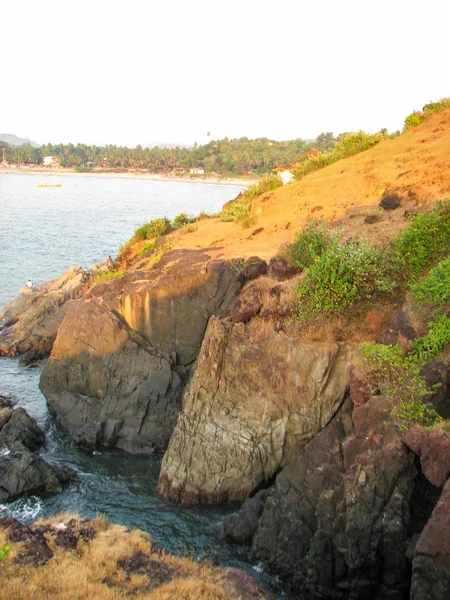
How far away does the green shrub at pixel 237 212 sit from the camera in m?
25.0

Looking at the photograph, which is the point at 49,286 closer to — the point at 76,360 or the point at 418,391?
the point at 76,360

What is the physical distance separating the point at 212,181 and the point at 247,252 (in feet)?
385

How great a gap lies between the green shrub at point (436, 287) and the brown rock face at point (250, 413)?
219 cm

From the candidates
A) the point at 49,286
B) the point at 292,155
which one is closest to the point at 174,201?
the point at 49,286

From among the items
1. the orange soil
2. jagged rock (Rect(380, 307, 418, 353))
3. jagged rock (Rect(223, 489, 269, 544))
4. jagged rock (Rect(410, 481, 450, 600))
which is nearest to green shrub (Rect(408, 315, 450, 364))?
jagged rock (Rect(380, 307, 418, 353))

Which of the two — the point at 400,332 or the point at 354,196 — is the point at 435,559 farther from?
the point at 354,196

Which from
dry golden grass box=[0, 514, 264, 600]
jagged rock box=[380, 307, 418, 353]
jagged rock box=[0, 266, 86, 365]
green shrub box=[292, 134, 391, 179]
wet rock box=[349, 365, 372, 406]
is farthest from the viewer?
green shrub box=[292, 134, 391, 179]

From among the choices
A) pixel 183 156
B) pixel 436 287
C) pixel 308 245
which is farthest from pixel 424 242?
pixel 183 156

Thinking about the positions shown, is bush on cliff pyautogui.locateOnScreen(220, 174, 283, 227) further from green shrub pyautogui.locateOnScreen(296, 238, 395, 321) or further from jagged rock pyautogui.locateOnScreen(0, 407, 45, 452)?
jagged rock pyautogui.locateOnScreen(0, 407, 45, 452)

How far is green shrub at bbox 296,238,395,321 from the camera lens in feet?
45.4

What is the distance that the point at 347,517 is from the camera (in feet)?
33.4

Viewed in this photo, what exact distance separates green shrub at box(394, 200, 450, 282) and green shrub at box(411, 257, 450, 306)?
117 cm

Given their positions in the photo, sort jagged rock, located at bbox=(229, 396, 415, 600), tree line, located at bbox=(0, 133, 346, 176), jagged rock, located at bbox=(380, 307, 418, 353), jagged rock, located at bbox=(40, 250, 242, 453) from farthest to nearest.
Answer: tree line, located at bbox=(0, 133, 346, 176) → jagged rock, located at bbox=(40, 250, 242, 453) → jagged rock, located at bbox=(380, 307, 418, 353) → jagged rock, located at bbox=(229, 396, 415, 600)

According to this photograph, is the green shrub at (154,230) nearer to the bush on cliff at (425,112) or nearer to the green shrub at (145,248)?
the green shrub at (145,248)
